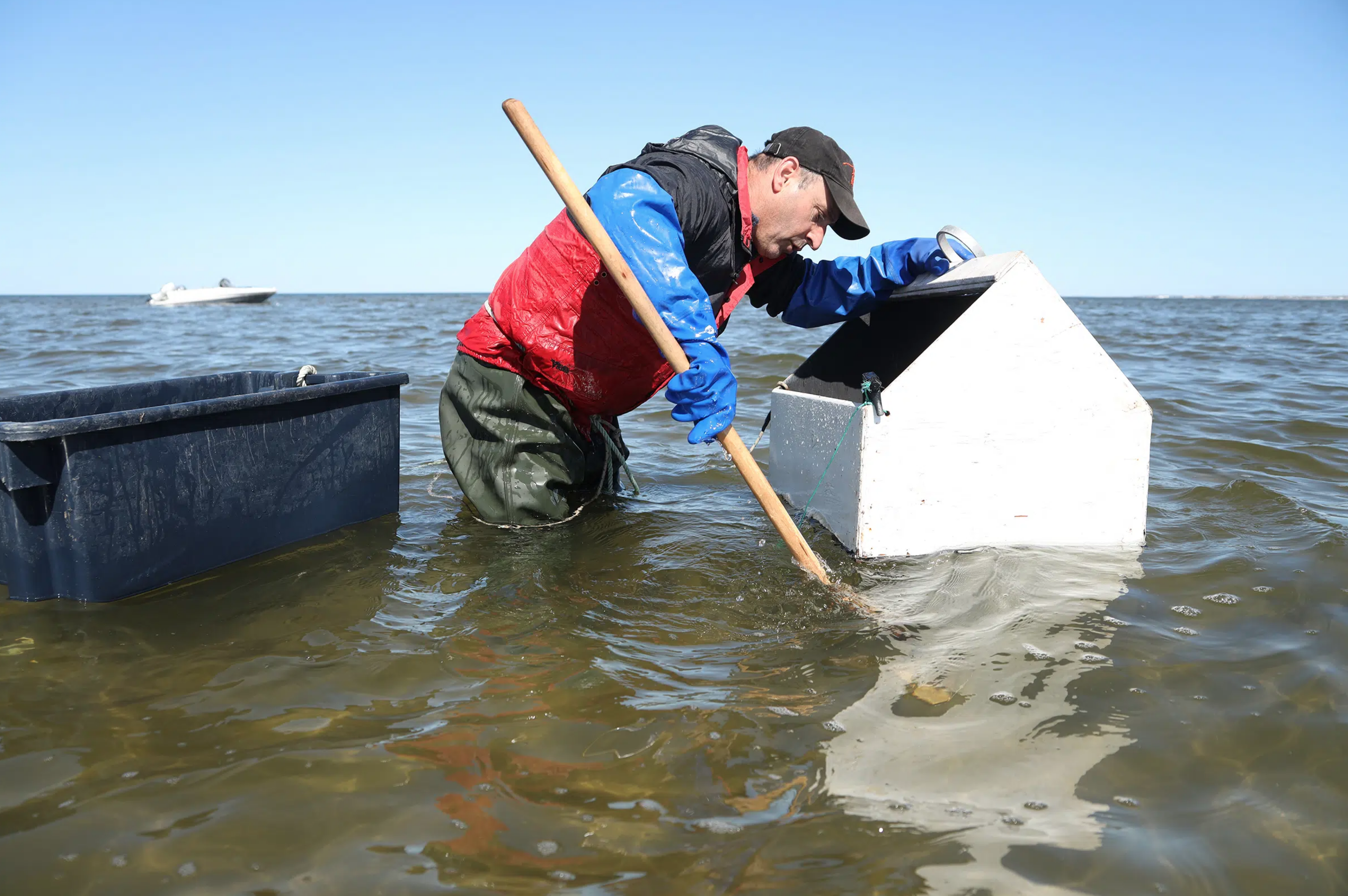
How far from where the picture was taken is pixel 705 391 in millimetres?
2514

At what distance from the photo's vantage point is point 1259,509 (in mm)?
3908

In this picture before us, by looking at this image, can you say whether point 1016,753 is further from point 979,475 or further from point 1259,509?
point 1259,509

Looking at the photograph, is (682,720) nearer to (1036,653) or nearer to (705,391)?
(705,391)

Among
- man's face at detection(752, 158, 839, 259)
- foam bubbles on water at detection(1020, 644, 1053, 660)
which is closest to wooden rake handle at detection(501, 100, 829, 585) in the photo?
man's face at detection(752, 158, 839, 259)

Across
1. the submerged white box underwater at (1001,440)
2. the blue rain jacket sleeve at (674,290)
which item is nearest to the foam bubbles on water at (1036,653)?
the submerged white box underwater at (1001,440)

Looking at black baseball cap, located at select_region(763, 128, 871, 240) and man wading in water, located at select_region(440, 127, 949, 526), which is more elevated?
black baseball cap, located at select_region(763, 128, 871, 240)

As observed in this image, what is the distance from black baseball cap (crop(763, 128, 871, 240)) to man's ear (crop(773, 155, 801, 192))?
2cm

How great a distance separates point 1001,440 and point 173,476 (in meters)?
2.67

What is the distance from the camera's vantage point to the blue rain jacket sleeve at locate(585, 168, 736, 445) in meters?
2.50

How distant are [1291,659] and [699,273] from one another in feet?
6.77

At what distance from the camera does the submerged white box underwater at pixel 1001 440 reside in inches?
112

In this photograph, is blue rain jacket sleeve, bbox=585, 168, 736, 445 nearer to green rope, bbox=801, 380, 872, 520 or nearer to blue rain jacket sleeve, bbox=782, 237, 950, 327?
green rope, bbox=801, 380, 872, 520

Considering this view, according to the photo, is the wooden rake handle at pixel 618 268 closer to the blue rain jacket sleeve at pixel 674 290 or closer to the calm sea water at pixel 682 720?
the blue rain jacket sleeve at pixel 674 290

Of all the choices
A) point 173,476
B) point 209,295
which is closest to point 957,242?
point 173,476
